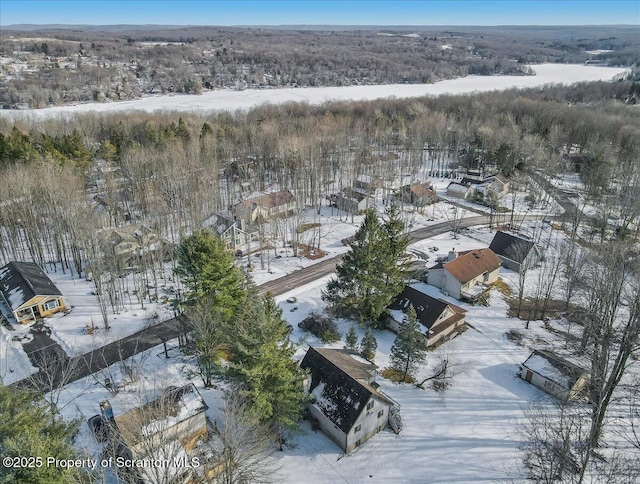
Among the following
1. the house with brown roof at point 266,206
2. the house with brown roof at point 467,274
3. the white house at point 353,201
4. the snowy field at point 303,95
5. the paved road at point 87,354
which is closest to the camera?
the paved road at point 87,354

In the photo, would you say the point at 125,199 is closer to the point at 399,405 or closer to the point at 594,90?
the point at 399,405

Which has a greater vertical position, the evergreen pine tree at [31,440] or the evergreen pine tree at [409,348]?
the evergreen pine tree at [31,440]

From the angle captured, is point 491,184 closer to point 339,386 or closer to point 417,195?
point 417,195

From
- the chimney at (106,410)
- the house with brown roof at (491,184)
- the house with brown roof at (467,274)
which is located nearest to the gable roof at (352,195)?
the house with brown roof at (491,184)

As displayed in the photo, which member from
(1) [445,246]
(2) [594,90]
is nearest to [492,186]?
(1) [445,246]

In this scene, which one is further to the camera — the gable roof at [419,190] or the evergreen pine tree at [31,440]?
A: the gable roof at [419,190]

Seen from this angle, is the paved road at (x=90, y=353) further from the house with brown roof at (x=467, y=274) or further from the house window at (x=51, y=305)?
the house with brown roof at (x=467, y=274)

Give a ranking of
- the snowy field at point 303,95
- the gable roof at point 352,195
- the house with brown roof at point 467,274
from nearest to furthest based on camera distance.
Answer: the house with brown roof at point 467,274 < the gable roof at point 352,195 < the snowy field at point 303,95

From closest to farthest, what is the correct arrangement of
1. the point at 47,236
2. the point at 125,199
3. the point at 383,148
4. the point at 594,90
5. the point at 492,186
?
the point at 47,236
the point at 125,199
the point at 492,186
the point at 383,148
the point at 594,90
